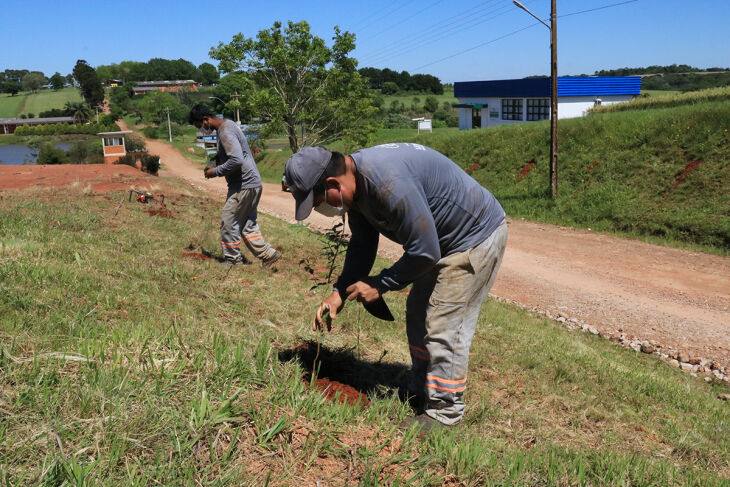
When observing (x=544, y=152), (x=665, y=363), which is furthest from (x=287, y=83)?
(x=665, y=363)

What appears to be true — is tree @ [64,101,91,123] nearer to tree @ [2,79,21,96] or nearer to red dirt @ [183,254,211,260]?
tree @ [2,79,21,96]

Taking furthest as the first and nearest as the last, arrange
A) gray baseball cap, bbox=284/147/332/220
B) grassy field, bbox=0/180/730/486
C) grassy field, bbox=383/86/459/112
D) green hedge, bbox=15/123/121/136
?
1. grassy field, bbox=383/86/459/112
2. green hedge, bbox=15/123/121/136
3. gray baseball cap, bbox=284/147/332/220
4. grassy field, bbox=0/180/730/486

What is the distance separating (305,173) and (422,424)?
4.81 feet

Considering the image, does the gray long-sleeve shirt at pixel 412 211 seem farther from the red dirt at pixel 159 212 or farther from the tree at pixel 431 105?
the tree at pixel 431 105

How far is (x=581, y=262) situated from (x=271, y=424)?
9.33 metres

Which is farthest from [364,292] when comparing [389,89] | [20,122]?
[20,122]

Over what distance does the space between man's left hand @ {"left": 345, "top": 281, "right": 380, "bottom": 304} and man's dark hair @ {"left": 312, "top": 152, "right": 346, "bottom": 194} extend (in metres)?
0.57

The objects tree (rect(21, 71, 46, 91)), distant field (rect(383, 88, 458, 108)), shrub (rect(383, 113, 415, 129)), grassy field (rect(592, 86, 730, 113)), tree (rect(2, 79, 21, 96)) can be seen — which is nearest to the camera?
grassy field (rect(592, 86, 730, 113))

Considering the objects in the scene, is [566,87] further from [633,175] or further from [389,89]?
[389,89]

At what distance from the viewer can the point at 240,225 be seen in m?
6.90

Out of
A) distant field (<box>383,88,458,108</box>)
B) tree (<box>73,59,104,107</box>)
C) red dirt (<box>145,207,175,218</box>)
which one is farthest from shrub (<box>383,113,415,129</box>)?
tree (<box>73,59,104,107</box>)

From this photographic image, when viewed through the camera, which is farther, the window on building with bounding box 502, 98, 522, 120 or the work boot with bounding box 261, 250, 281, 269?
the window on building with bounding box 502, 98, 522, 120

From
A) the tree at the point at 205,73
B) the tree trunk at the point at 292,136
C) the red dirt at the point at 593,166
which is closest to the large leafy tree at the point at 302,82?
the tree trunk at the point at 292,136

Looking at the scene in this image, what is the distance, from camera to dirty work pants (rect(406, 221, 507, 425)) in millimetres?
3164
